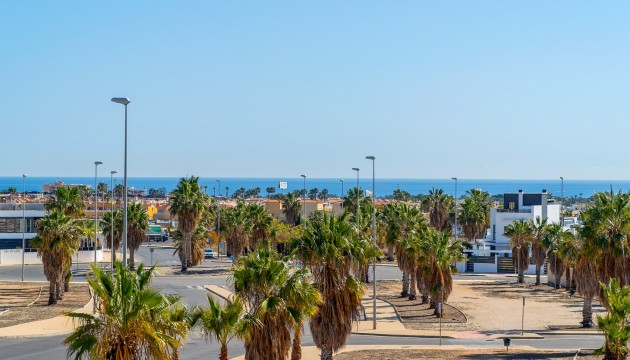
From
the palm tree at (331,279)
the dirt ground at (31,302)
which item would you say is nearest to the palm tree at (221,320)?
the palm tree at (331,279)

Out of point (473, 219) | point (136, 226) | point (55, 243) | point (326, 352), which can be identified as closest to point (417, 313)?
point (326, 352)

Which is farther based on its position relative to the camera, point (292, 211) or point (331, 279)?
point (292, 211)

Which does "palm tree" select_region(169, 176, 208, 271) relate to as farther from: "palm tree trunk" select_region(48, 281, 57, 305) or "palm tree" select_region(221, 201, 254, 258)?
"palm tree trunk" select_region(48, 281, 57, 305)

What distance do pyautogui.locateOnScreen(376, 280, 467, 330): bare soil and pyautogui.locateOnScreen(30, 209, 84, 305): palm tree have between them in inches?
892

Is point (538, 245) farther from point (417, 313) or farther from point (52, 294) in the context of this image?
point (52, 294)

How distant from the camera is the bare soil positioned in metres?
55.4

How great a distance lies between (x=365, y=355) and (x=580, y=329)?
1775cm

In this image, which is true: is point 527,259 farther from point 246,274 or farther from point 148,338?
point 148,338

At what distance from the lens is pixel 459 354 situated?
43219 mm

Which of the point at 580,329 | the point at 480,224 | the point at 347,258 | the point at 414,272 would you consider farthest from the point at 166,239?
the point at 347,258

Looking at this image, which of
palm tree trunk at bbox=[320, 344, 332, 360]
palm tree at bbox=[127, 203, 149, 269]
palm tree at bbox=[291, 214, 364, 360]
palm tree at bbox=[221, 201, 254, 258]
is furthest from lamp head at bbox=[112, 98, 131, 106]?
palm tree at bbox=[221, 201, 254, 258]

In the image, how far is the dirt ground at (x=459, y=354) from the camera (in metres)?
41.8

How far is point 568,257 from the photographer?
201ft

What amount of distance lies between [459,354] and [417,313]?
16289 mm
